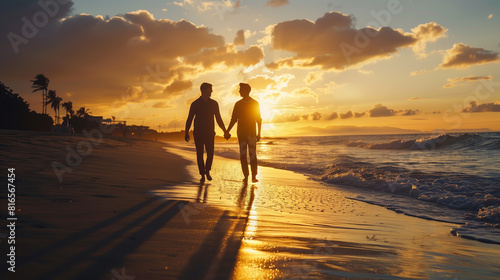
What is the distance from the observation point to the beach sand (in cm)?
245

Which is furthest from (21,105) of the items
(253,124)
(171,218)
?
(171,218)

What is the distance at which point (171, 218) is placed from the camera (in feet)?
13.3

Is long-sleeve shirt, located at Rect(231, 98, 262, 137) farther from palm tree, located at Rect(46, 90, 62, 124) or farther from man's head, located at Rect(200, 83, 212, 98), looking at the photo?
palm tree, located at Rect(46, 90, 62, 124)

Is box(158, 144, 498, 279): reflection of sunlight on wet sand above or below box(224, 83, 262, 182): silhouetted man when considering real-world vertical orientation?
below

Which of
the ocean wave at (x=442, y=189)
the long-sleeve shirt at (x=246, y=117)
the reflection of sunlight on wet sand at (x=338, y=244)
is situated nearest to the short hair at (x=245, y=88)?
the long-sleeve shirt at (x=246, y=117)

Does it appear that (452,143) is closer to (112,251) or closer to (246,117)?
(246,117)

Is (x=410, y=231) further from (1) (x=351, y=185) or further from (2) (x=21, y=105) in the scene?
(2) (x=21, y=105)

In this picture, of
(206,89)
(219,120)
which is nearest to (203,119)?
(219,120)

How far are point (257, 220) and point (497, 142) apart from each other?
1223 inches

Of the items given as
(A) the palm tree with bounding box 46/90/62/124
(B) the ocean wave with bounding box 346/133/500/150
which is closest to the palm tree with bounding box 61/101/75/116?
(A) the palm tree with bounding box 46/90/62/124

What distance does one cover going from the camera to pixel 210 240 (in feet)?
10.7

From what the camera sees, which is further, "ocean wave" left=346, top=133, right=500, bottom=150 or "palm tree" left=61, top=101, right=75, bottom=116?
"palm tree" left=61, top=101, right=75, bottom=116

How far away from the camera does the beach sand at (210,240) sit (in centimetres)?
245

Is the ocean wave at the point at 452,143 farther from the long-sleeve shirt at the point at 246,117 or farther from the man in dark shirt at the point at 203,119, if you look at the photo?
the man in dark shirt at the point at 203,119
